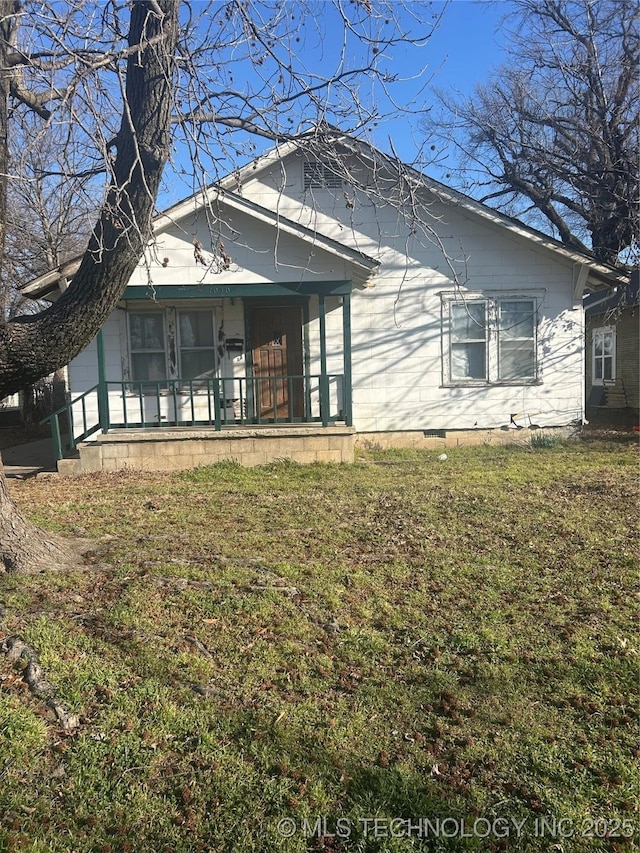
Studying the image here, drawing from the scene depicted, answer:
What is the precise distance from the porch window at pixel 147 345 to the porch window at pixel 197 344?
14.8 inches

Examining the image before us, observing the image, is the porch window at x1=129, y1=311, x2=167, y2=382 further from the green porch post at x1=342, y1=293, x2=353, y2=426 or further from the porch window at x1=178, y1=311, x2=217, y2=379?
the green porch post at x1=342, y1=293, x2=353, y2=426

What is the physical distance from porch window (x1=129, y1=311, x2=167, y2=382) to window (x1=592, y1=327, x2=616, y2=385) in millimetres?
14603

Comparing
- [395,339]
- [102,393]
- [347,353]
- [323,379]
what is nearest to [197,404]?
[102,393]


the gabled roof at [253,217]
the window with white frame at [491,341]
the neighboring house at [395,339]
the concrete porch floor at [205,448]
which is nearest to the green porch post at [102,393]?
the concrete porch floor at [205,448]

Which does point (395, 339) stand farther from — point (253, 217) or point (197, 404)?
point (197, 404)

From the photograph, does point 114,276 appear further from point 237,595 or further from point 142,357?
point 142,357

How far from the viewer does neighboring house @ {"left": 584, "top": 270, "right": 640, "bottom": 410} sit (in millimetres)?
17625

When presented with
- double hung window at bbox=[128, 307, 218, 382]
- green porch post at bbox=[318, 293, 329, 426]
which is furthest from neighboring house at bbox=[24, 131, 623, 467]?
green porch post at bbox=[318, 293, 329, 426]

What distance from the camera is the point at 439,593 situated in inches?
188

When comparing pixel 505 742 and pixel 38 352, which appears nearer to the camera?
pixel 505 742

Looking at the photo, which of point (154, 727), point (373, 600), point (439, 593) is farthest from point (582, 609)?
point (154, 727)

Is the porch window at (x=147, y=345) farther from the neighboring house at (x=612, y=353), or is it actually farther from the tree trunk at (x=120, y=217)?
the neighboring house at (x=612, y=353)

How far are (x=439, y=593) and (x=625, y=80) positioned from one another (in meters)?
16.9

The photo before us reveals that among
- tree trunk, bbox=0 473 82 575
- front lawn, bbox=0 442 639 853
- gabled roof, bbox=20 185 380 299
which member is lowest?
front lawn, bbox=0 442 639 853
